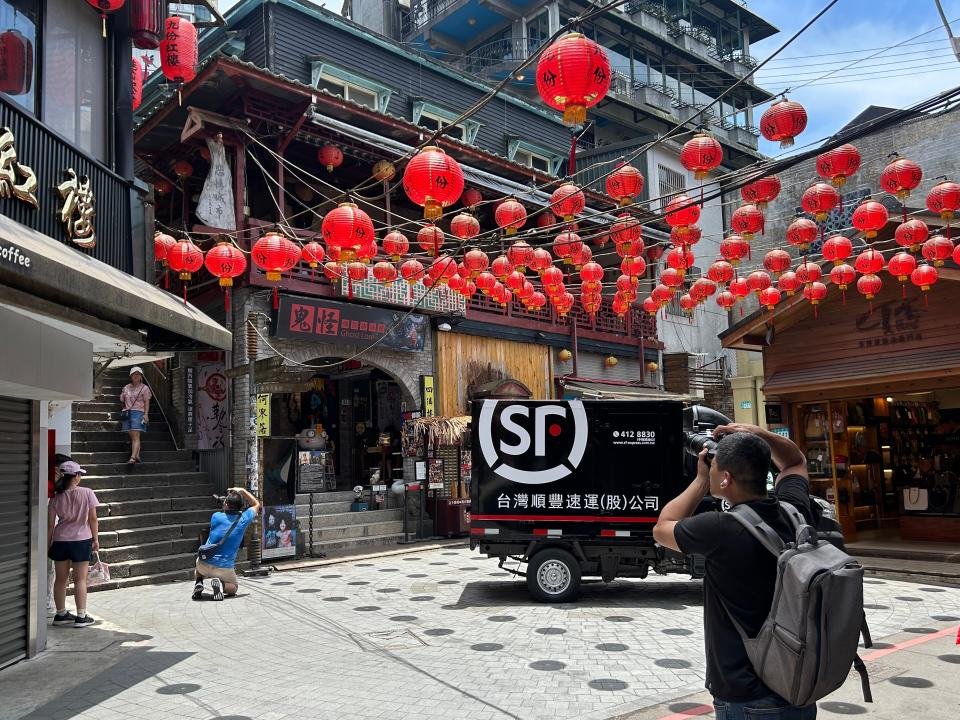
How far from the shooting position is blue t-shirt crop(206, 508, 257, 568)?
10.8 meters

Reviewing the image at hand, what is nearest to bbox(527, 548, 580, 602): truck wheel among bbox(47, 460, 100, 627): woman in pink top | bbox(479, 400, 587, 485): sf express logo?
bbox(479, 400, 587, 485): sf express logo

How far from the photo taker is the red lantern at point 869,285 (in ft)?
43.3

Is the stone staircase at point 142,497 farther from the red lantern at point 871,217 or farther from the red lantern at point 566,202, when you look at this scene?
the red lantern at point 871,217

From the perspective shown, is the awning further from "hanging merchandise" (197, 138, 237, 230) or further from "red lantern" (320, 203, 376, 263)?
"hanging merchandise" (197, 138, 237, 230)

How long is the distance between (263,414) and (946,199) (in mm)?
12237

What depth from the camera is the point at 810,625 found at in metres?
2.75

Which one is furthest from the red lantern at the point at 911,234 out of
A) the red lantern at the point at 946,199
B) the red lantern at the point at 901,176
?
the red lantern at the point at 901,176

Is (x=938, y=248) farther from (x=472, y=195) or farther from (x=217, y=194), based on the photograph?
(x=217, y=194)

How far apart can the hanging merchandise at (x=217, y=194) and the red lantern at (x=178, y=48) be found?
5.62 m

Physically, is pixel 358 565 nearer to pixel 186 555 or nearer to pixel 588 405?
pixel 186 555

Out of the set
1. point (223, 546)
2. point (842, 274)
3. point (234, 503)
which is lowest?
point (223, 546)

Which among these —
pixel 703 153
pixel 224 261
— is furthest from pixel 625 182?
pixel 224 261

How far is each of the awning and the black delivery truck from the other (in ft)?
13.3

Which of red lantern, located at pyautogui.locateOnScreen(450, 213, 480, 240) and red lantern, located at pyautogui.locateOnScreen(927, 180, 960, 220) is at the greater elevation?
red lantern, located at pyautogui.locateOnScreen(450, 213, 480, 240)
